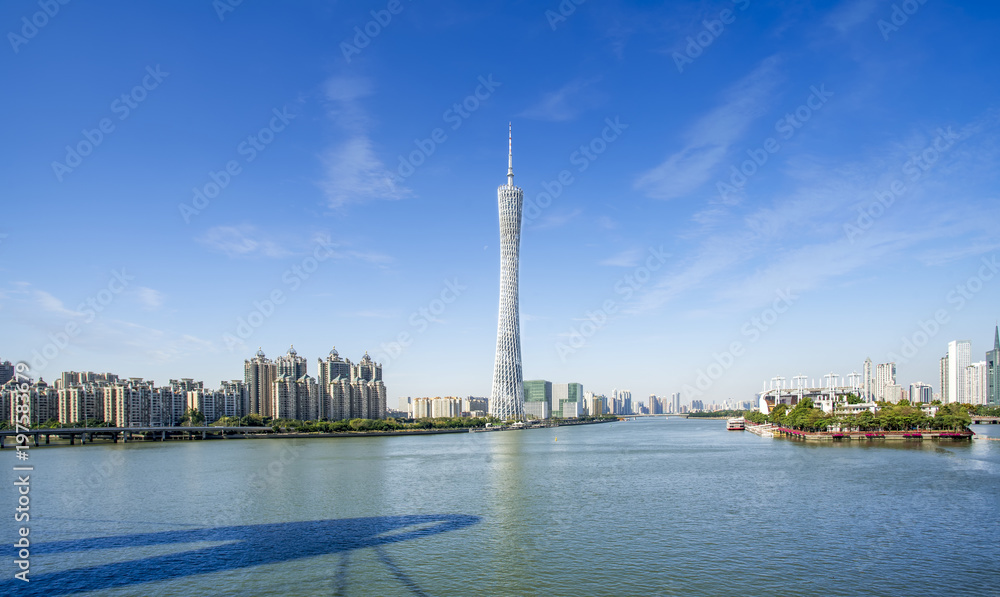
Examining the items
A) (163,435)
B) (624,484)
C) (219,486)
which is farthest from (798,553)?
(163,435)

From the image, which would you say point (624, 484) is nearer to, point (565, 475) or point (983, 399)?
point (565, 475)

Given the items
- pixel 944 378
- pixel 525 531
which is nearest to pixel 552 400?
pixel 944 378

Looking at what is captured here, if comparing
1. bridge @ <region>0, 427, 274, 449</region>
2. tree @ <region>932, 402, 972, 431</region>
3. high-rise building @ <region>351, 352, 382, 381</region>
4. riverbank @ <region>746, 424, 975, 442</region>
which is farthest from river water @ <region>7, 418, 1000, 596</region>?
high-rise building @ <region>351, 352, 382, 381</region>

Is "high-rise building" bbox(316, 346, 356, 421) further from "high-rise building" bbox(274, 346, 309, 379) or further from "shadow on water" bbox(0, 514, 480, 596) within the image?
"shadow on water" bbox(0, 514, 480, 596)

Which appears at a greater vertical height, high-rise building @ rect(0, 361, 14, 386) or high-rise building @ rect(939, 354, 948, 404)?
high-rise building @ rect(0, 361, 14, 386)

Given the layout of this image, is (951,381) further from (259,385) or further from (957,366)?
(259,385)

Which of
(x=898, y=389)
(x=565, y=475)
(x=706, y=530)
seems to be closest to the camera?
(x=706, y=530)
